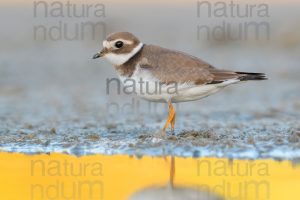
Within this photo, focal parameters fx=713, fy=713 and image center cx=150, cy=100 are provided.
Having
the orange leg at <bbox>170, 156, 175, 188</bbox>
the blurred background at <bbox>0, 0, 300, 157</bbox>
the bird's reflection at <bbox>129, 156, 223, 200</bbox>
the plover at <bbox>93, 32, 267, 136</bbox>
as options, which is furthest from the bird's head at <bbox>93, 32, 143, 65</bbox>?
the bird's reflection at <bbox>129, 156, 223, 200</bbox>

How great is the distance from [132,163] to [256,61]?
39.3 ft

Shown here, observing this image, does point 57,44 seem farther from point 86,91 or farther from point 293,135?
point 293,135

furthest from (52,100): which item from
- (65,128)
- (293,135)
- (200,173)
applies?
(200,173)

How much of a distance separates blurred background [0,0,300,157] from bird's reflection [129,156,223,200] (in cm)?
190

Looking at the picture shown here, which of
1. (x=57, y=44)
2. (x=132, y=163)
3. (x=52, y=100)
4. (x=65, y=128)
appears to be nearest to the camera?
(x=132, y=163)

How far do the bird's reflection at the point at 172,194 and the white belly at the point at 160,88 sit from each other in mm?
2172

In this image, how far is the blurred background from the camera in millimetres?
11055

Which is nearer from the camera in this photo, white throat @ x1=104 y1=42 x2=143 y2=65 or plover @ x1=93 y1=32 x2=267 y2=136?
plover @ x1=93 y1=32 x2=267 y2=136

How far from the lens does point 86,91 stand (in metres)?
16.6

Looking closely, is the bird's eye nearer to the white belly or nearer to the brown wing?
the brown wing

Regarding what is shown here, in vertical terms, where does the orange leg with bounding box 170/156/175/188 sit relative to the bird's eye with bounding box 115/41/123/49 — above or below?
below

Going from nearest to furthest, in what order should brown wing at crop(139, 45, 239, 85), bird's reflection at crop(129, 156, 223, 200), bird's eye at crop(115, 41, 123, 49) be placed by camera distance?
bird's reflection at crop(129, 156, 223, 200) < brown wing at crop(139, 45, 239, 85) < bird's eye at crop(115, 41, 123, 49)

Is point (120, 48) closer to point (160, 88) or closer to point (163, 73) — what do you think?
point (163, 73)

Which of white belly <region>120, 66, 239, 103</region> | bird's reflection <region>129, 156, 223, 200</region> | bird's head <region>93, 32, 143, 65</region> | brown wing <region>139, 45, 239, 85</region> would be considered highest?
bird's head <region>93, 32, 143, 65</region>
